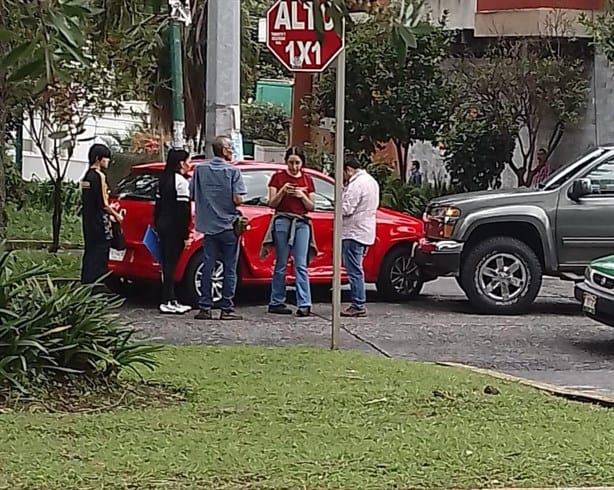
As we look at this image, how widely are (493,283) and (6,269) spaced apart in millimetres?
6813

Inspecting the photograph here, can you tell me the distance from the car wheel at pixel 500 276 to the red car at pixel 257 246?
0.96 metres

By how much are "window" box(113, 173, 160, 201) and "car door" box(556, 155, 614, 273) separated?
175 inches

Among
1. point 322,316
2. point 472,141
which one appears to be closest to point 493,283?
point 322,316

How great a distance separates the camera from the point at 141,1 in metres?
7.03

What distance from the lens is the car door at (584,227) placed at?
1345 centimetres

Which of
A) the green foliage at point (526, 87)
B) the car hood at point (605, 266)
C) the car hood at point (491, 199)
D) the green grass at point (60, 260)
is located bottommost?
the green grass at point (60, 260)

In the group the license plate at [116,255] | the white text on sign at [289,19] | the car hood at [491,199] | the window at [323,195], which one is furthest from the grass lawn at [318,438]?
the window at [323,195]

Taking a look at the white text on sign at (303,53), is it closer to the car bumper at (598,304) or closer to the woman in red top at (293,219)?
the woman in red top at (293,219)

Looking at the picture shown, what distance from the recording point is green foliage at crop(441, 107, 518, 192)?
23891 mm

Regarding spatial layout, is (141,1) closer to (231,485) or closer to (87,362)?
(87,362)

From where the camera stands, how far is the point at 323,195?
557 inches

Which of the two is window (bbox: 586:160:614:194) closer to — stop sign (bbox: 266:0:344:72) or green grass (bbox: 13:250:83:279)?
stop sign (bbox: 266:0:344:72)

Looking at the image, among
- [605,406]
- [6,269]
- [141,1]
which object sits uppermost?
[141,1]

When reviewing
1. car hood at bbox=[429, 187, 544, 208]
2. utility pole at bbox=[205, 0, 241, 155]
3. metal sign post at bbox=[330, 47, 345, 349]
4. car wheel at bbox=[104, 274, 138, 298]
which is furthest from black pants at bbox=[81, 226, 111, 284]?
car hood at bbox=[429, 187, 544, 208]
